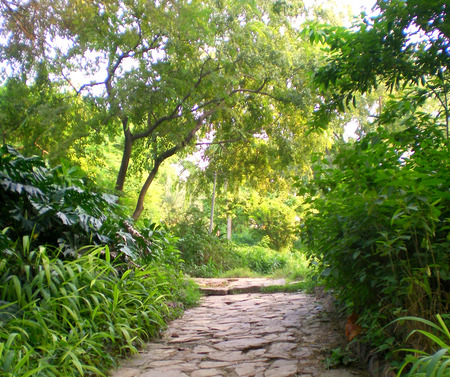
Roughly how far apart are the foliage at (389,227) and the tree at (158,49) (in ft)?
18.8

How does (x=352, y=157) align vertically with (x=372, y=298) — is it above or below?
above

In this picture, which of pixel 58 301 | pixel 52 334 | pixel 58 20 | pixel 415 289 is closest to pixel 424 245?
pixel 415 289

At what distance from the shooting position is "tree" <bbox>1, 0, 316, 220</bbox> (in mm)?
8047

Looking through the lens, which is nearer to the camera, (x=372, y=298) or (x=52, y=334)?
(x=52, y=334)

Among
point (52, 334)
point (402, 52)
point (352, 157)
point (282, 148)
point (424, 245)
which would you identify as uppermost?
point (282, 148)

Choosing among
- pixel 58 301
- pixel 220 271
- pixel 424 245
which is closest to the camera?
pixel 424 245

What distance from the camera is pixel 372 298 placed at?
2.87m

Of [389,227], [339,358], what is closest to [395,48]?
[389,227]

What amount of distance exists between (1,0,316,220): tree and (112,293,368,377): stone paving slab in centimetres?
488

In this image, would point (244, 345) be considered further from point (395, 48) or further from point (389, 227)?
point (395, 48)

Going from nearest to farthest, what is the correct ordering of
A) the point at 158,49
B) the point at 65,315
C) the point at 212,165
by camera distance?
the point at 65,315 < the point at 158,49 < the point at 212,165

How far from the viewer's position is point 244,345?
3.75 meters

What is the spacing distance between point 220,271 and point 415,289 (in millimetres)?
8866

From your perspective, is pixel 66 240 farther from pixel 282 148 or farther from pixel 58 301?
pixel 282 148
